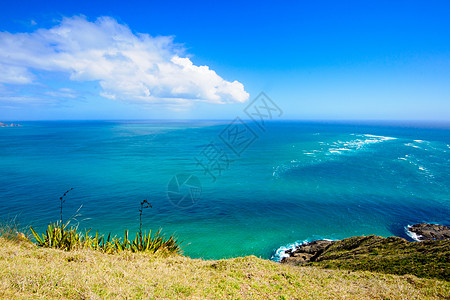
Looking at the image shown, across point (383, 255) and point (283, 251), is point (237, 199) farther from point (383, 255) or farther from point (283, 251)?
point (383, 255)

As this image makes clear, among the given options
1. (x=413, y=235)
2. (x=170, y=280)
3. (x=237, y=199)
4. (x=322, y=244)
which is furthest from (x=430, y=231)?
(x=170, y=280)

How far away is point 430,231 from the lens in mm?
17500

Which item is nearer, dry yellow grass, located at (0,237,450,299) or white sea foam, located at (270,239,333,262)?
dry yellow grass, located at (0,237,450,299)

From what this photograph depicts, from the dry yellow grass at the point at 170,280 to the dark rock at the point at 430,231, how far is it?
1288cm

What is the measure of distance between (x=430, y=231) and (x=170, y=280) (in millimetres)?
21972

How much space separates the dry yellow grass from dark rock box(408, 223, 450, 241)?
12.9 meters

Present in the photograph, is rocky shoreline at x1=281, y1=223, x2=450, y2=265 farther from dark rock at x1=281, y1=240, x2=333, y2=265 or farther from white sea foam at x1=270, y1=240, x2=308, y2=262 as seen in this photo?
white sea foam at x1=270, y1=240, x2=308, y2=262

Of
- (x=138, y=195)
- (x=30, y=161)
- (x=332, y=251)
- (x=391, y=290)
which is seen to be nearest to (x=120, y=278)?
(x=391, y=290)

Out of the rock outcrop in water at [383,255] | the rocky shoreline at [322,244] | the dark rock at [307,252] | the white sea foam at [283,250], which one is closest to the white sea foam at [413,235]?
the rocky shoreline at [322,244]

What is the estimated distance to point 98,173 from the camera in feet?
104

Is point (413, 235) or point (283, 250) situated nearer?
point (283, 250)

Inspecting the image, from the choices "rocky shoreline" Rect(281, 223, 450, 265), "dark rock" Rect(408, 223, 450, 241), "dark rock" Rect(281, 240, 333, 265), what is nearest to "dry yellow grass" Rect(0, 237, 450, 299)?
"dark rock" Rect(281, 240, 333, 265)

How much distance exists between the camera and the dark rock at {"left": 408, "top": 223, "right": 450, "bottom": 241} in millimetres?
16750

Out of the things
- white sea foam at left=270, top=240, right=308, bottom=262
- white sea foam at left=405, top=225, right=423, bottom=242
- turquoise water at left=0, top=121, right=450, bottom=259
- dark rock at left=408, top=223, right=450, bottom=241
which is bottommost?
white sea foam at left=270, top=240, right=308, bottom=262
